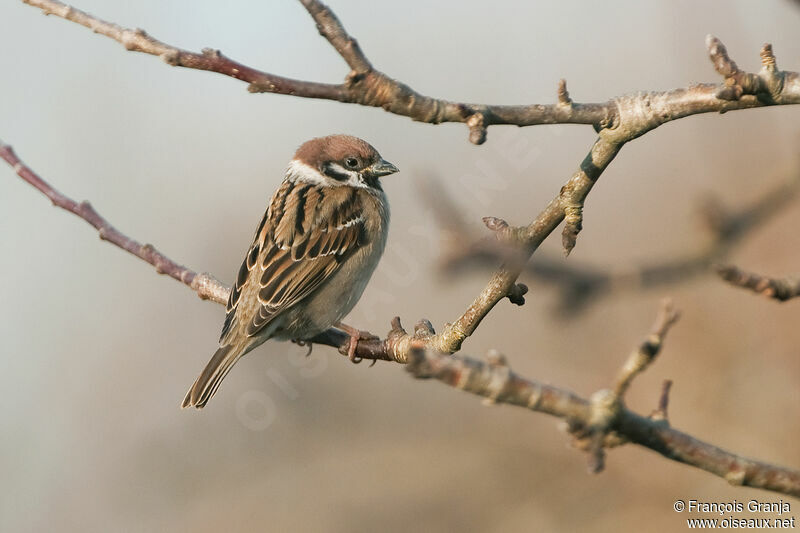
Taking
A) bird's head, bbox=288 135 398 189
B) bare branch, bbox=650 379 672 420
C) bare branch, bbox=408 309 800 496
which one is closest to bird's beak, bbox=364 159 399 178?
bird's head, bbox=288 135 398 189

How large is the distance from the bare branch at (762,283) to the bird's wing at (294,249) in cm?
379

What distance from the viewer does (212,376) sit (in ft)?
16.9

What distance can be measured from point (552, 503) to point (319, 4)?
15.0 feet

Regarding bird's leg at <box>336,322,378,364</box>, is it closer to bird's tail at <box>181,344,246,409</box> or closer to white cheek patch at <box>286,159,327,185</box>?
bird's tail at <box>181,344,246,409</box>

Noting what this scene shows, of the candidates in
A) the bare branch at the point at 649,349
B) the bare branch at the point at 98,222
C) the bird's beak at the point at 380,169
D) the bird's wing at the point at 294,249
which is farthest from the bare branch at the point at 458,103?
the bird's beak at the point at 380,169

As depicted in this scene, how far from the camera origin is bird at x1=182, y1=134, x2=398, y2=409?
5.27 metres

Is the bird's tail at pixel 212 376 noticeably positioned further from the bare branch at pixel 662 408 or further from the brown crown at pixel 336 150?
the bare branch at pixel 662 408

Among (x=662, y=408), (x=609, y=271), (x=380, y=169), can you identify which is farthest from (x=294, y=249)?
(x=662, y=408)

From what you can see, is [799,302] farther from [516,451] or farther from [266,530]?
[266,530]

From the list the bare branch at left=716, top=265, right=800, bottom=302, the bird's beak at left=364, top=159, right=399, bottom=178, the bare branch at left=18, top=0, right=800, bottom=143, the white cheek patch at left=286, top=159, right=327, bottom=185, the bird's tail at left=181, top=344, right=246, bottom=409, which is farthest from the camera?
the white cheek patch at left=286, top=159, right=327, bottom=185

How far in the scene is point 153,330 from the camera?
355 inches

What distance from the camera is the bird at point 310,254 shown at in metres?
5.27

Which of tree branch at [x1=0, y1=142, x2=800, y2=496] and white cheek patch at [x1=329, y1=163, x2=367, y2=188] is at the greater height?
white cheek patch at [x1=329, y1=163, x2=367, y2=188]

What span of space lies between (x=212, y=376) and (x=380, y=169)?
186cm
